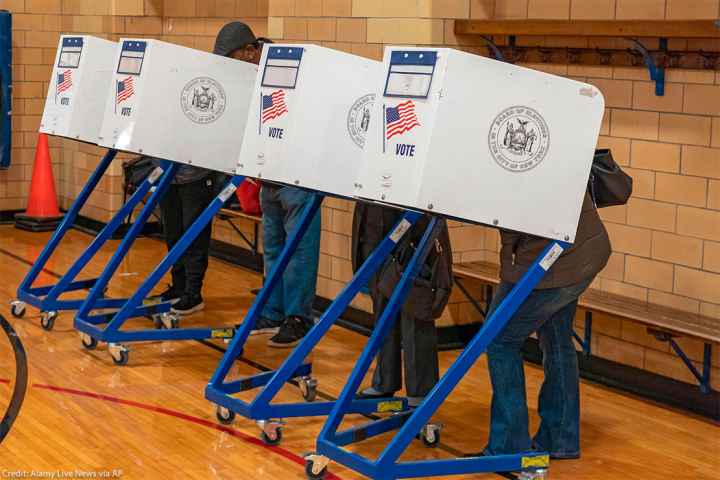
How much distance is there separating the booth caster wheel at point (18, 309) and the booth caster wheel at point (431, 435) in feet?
10.1

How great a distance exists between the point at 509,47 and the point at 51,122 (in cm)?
259

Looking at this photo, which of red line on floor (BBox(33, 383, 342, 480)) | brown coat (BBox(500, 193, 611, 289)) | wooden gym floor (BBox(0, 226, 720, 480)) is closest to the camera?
brown coat (BBox(500, 193, 611, 289))

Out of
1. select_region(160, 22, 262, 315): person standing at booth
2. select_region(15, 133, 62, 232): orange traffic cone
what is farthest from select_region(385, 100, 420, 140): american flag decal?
select_region(15, 133, 62, 232): orange traffic cone

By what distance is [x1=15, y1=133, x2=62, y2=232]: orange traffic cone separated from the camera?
398 inches

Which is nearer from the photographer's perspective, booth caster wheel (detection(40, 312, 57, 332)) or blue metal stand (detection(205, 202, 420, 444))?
blue metal stand (detection(205, 202, 420, 444))

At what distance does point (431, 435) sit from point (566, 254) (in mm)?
1010

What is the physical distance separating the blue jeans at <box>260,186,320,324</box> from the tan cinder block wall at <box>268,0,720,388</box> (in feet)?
2.47

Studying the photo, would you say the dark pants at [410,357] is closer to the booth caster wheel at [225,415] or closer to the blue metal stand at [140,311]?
the booth caster wheel at [225,415]

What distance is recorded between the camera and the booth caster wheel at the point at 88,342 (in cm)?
632

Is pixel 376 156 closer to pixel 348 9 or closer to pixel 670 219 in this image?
pixel 670 219

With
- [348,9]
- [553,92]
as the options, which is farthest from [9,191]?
[553,92]

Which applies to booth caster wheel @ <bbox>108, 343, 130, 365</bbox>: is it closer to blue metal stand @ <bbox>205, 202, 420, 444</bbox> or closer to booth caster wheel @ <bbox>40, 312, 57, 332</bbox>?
booth caster wheel @ <bbox>40, 312, 57, 332</bbox>

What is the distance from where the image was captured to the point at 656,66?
221 inches

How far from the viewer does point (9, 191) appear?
10.6 meters
